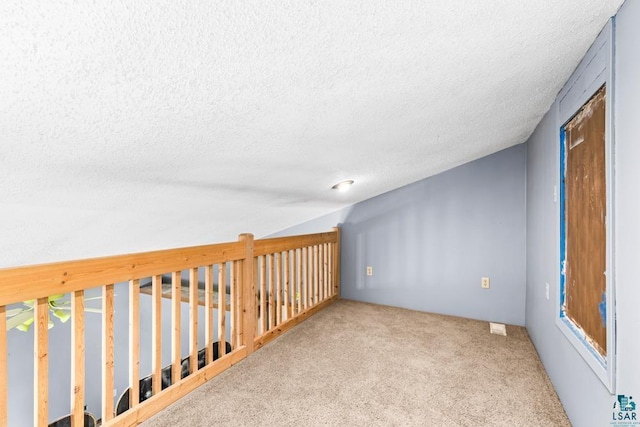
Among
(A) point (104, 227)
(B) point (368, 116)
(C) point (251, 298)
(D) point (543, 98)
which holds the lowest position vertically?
(C) point (251, 298)

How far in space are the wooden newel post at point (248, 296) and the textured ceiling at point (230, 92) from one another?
1.41 ft

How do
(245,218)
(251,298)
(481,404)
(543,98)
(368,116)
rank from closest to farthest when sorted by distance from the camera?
(368,116) → (481,404) → (543,98) → (251,298) → (245,218)

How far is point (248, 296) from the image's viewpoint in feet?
7.97

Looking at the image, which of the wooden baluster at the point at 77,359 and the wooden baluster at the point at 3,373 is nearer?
the wooden baluster at the point at 3,373

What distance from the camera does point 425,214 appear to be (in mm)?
3500

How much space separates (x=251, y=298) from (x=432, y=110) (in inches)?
69.7

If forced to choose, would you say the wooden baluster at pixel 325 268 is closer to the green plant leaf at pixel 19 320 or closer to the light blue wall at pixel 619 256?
the light blue wall at pixel 619 256

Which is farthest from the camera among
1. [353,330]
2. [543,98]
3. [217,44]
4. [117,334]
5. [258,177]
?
[117,334]

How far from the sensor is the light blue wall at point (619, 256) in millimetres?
1060

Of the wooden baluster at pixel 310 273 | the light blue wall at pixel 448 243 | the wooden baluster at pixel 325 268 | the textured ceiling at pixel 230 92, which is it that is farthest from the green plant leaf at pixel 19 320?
the light blue wall at pixel 448 243

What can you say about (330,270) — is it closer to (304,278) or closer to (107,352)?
(304,278)

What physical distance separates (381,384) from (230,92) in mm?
1852

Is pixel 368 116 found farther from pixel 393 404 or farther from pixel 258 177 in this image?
pixel 393 404

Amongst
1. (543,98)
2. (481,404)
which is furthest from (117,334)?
(543,98)
